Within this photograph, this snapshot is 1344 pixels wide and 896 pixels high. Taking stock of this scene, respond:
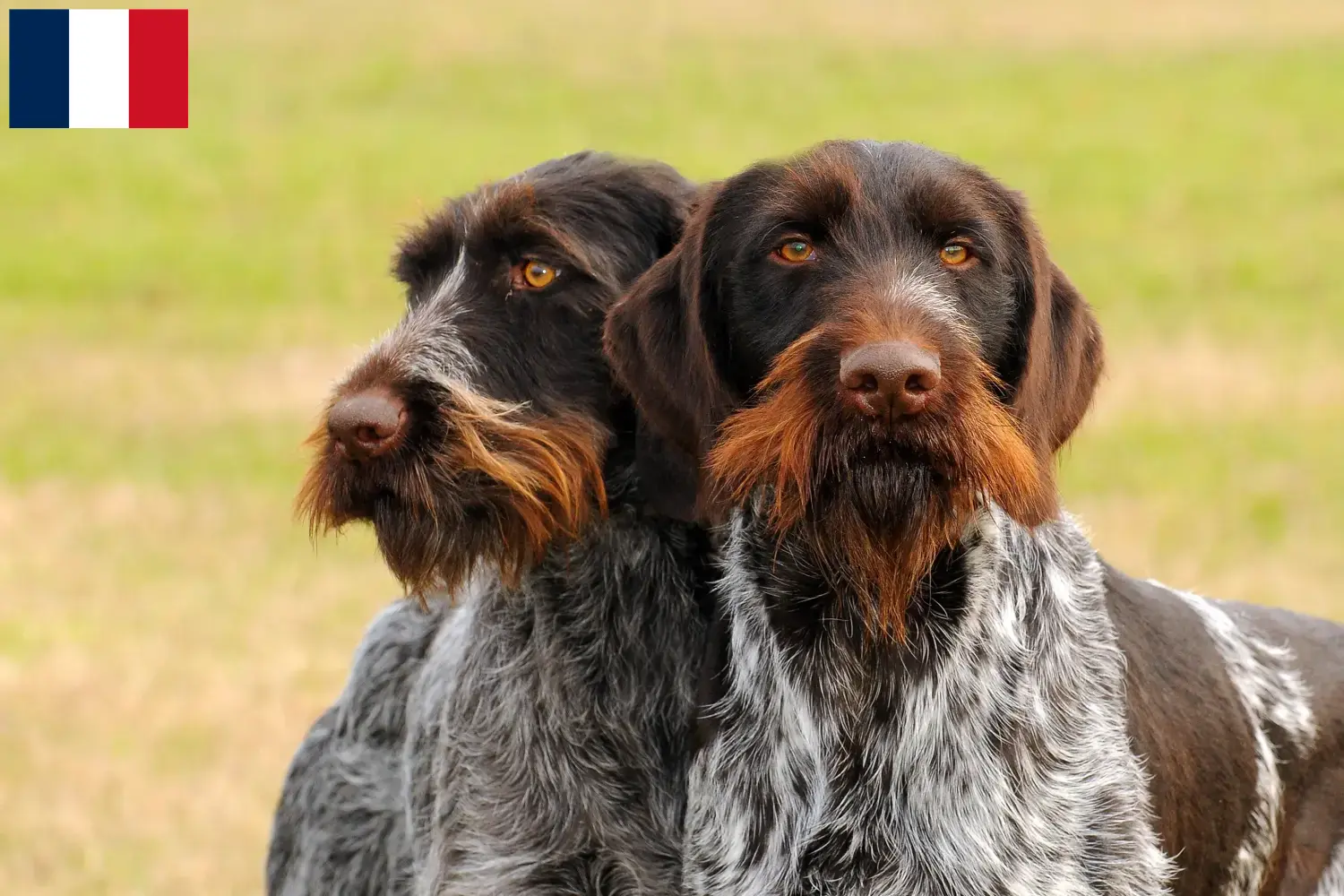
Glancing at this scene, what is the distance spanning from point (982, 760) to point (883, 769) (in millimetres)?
219

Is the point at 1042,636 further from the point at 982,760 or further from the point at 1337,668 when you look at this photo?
the point at 1337,668

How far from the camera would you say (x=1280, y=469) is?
14773mm

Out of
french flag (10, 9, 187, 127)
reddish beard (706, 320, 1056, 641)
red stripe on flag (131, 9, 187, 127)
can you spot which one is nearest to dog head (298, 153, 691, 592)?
reddish beard (706, 320, 1056, 641)

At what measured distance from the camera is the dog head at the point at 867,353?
14.0 feet

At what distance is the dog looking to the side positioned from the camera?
175 inches

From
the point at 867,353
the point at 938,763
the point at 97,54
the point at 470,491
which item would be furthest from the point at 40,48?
the point at 867,353

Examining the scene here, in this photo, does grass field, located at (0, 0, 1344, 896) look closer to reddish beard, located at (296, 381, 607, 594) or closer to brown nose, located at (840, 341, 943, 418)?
reddish beard, located at (296, 381, 607, 594)

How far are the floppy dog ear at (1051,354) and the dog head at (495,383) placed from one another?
1.16 m

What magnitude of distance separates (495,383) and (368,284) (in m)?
19.0

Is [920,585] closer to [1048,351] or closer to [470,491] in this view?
[1048,351]

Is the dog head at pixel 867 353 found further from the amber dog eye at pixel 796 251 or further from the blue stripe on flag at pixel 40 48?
the blue stripe on flag at pixel 40 48

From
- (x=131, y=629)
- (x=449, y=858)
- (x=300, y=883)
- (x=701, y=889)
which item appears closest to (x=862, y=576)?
(x=701, y=889)

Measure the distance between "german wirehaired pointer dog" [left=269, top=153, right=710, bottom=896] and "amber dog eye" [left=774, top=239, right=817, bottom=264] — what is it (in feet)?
2.32

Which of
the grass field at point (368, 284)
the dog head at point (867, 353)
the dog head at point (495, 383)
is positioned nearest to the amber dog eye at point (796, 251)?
the dog head at point (867, 353)
